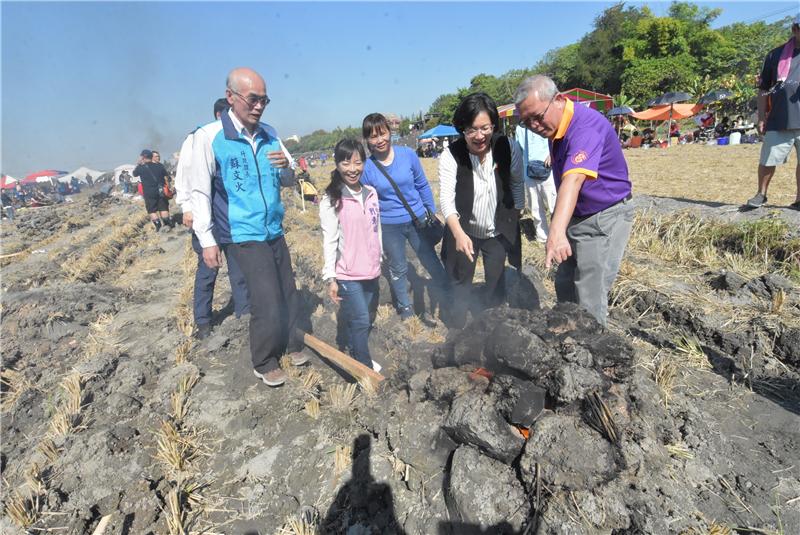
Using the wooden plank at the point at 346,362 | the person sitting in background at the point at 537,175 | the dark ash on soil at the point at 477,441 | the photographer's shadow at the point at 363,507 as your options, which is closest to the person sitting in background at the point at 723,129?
the person sitting in background at the point at 537,175

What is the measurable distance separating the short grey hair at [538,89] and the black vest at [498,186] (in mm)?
799

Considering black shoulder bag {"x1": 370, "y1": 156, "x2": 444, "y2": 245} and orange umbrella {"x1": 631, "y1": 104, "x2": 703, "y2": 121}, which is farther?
orange umbrella {"x1": 631, "y1": 104, "x2": 703, "y2": 121}

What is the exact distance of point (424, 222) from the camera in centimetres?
410

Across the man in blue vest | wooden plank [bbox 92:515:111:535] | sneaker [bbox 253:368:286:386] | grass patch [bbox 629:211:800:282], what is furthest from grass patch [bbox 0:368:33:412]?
grass patch [bbox 629:211:800:282]

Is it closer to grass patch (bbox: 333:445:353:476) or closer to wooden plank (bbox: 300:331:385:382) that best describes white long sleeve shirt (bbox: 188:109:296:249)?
wooden plank (bbox: 300:331:385:382)

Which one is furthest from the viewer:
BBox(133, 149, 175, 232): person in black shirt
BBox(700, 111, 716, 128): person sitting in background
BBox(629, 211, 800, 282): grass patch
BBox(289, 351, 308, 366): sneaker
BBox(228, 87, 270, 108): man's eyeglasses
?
BBox(700, 111, 716, 128): person sitting in background

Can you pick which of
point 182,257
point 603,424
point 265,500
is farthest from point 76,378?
point 182,257

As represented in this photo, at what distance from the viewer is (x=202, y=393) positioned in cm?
372

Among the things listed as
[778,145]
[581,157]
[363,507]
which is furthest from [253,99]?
[778,145]

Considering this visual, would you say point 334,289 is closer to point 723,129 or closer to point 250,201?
point 250,201

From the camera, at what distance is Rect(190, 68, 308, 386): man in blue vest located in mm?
3133

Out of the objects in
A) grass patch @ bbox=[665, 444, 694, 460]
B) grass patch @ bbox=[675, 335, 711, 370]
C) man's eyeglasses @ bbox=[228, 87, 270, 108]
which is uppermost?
man's eyeglasses @ bbox=[228, 87, 270, 108]

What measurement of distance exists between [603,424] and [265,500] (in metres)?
2.07

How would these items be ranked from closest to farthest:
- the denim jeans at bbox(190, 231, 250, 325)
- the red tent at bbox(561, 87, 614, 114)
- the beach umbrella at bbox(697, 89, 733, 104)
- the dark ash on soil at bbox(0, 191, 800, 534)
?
the dark ash on soil at bbox(0, 191, 800, 534)
the denim jeans at bbox(190, 231, 250, 325)
the beach umbrella at bbox(697, 89, 733, 104)
the red tent at bbox(561, 87, 614, 114)
